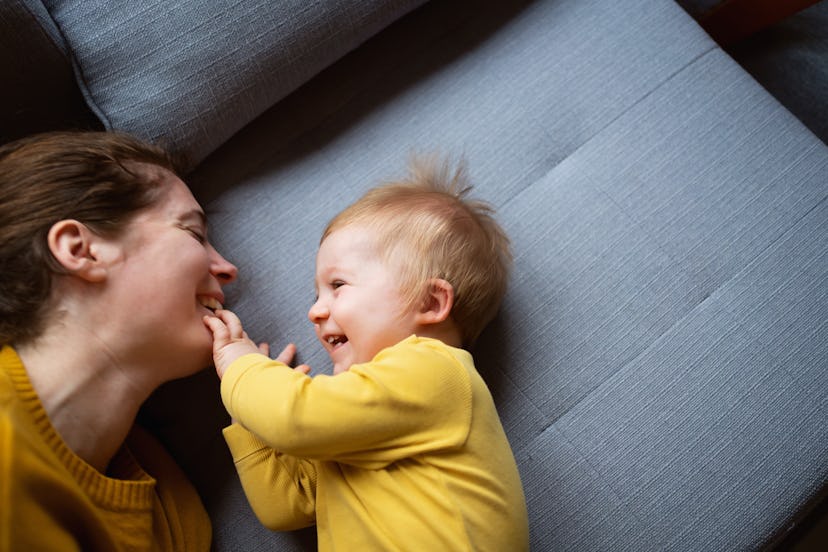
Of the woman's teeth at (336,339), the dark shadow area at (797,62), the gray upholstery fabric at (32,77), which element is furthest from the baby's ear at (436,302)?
the dark shadow area at (797,62)

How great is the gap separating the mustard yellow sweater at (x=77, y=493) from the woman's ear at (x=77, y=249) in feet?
0.51

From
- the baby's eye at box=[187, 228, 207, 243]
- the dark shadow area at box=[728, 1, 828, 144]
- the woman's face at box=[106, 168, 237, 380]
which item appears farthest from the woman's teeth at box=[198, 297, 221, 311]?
the dark shadow area at box=[728, 1, 828, 144]

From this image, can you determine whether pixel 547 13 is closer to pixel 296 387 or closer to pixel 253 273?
pixel 253 273

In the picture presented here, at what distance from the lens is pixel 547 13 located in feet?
4.50

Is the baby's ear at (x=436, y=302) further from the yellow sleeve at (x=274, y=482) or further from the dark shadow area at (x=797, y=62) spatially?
the dark shadow area at (x=797, y=62)

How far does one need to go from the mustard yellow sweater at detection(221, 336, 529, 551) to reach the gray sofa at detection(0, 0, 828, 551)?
185mm

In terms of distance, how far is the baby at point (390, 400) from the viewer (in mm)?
889

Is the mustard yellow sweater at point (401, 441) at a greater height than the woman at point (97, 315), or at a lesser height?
lesser

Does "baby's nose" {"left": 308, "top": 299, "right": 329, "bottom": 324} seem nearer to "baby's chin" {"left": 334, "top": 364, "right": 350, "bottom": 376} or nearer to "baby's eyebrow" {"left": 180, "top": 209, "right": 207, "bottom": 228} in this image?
"baby's chin" {"left": 334, "top": 364, "right": 350, "bottom": 376}

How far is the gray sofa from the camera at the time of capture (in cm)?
105

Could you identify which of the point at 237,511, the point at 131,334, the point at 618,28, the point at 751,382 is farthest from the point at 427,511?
the point at 618,28

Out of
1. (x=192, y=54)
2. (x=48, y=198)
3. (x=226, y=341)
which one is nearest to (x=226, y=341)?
(x=226, y=341)

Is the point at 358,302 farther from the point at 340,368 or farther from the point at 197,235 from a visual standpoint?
the point at 197,235

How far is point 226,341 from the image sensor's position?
103 centimetres
